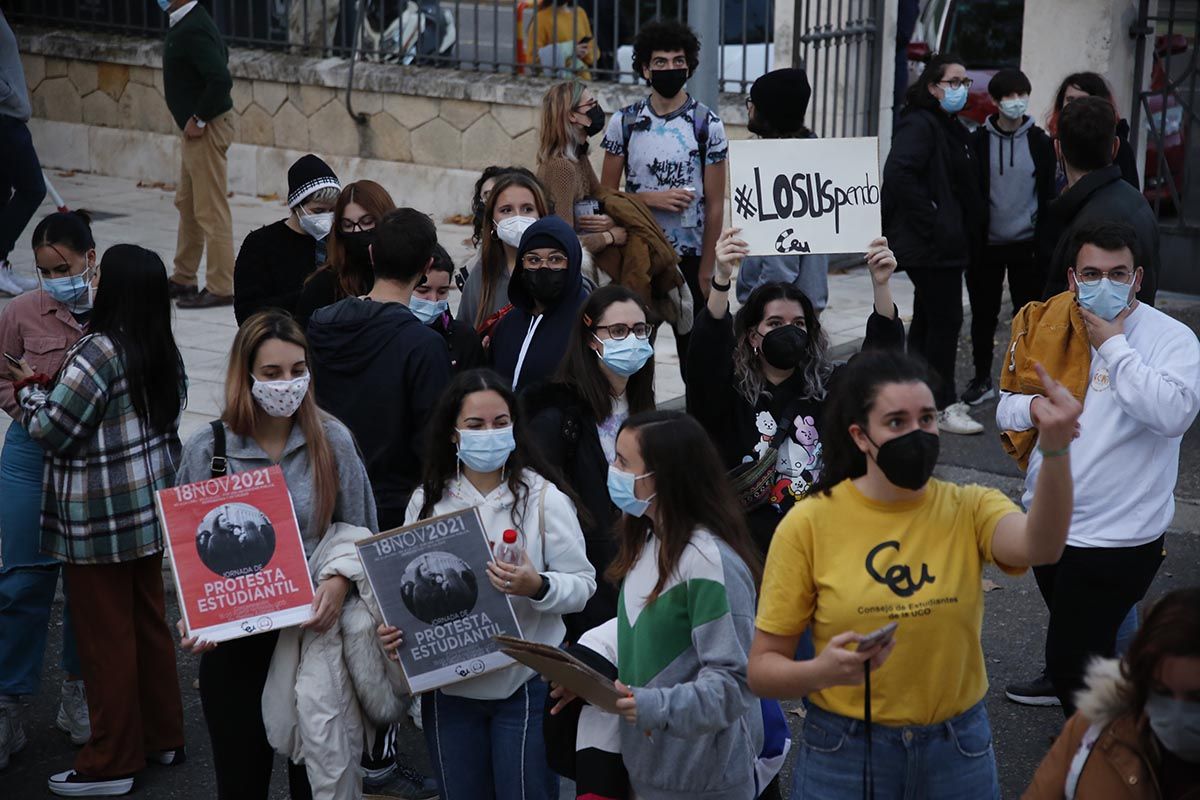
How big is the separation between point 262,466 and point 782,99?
3.69 m

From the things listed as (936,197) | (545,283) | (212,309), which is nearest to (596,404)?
(545,283)

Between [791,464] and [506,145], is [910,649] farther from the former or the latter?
A: [506,145]

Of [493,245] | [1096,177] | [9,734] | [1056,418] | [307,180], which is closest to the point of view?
[1056,418]

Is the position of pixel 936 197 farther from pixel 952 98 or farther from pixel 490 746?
pixel 490 746

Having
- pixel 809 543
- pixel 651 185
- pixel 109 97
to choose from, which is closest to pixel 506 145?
pixel 109 97

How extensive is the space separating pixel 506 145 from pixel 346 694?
908 centimetres

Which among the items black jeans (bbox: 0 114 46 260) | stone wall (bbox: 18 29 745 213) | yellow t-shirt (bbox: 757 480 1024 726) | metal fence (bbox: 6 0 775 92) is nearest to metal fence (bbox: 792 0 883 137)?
metal fence (bbox: 6 0 775 92)

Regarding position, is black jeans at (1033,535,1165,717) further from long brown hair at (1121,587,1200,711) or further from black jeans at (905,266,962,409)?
black jeans at (905,266,962,409)

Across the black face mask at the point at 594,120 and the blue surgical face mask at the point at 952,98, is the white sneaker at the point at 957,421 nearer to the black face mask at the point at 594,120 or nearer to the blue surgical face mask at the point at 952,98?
the blue surgical face mask at the point at 952,98

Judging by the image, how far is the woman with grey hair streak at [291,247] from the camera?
21.0ft

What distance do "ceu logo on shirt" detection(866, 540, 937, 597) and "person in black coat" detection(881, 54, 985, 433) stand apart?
5409 mm

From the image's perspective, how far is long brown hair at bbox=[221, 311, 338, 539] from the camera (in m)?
4.35

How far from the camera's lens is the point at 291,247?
648cm

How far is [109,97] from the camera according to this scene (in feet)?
49.2
